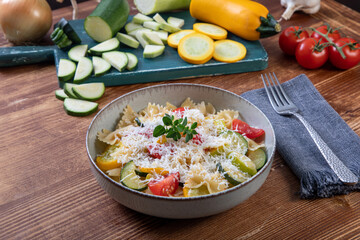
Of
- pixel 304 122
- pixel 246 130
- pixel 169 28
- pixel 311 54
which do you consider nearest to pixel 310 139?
pixel 304 122

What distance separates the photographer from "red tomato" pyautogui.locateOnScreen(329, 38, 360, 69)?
2742mm

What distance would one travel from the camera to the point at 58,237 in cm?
165

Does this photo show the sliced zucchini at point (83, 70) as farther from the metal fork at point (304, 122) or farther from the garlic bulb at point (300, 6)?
the garlic bulb at point (300, 6)

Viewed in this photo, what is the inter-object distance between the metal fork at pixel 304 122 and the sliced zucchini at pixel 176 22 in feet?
3.13

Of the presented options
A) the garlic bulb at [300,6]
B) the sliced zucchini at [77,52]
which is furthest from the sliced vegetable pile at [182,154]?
the garlic bulb at [300,6]

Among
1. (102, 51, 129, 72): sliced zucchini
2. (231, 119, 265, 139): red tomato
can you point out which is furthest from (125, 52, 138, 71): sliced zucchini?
(231, 119, 265, 139): red tomato

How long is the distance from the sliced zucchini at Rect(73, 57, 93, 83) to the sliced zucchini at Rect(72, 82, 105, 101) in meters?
0.07

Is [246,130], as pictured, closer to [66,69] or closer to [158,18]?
[66,69]

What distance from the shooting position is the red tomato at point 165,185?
5.12 ft

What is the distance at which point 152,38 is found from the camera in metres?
2.94

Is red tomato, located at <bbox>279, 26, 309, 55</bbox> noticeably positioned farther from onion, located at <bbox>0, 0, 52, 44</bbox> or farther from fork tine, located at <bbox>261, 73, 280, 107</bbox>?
onion, located at <bbox>0, 0, 52, 44</bbox>

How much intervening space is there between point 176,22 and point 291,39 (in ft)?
3.14

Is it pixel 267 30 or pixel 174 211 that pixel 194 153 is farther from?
pixel 267 30

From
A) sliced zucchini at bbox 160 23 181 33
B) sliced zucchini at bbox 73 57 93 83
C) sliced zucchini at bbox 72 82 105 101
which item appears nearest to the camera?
sliced zucchini at bbox 72 82 105 101
